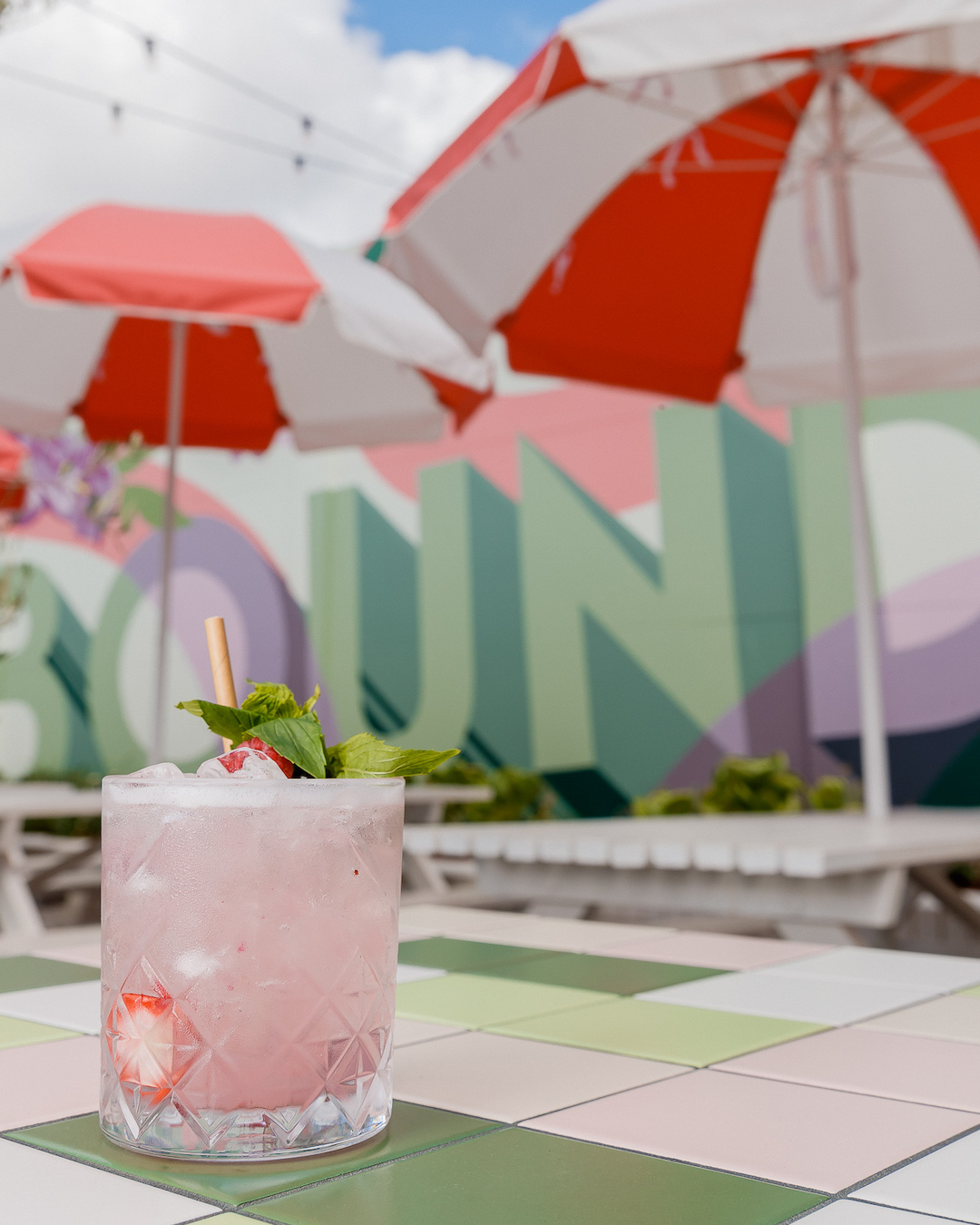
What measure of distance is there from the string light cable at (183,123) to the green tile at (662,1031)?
6.35 metres

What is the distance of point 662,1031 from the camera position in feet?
3.09

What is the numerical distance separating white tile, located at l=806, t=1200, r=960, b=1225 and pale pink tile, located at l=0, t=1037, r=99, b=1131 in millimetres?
418

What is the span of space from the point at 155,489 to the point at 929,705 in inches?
210

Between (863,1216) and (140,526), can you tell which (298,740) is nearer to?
(863,1216)

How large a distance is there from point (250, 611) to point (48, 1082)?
715 cm

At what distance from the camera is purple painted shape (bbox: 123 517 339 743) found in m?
7.59

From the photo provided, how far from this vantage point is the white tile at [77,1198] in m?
0.56

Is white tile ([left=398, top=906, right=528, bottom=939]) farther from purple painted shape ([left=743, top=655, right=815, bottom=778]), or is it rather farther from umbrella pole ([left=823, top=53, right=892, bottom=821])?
purple painted shape ([left=743, top=655, right=815, bottom=778])

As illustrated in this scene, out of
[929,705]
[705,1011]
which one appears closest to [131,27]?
[929,705]

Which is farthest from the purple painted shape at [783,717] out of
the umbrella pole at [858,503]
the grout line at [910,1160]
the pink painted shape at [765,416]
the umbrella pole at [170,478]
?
the grout line at [910,1160]

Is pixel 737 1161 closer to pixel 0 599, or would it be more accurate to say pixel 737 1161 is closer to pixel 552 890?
pixel 552 890

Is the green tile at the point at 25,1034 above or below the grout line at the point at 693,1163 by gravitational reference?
below

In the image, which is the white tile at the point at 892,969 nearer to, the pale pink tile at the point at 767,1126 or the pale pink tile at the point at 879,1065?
the pale pink tile at the point at 879,1065

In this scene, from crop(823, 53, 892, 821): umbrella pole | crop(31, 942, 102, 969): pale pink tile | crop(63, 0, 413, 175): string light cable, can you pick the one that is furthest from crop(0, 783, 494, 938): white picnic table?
crop(63, 0, 413, 175): string light cable
